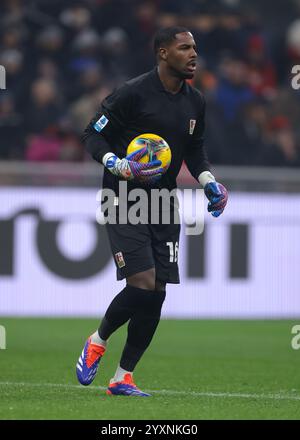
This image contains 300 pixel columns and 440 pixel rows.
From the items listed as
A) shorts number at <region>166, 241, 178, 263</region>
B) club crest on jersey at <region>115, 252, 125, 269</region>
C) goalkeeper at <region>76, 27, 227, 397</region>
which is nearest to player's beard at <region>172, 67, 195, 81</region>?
goalkeeper at <region>76, 27, 227, 397</region>

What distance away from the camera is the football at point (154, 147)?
7.62m

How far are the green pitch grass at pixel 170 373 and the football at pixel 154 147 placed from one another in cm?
151

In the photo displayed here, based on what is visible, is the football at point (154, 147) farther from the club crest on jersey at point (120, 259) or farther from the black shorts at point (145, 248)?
the club crest on jersey at point (120, 259)

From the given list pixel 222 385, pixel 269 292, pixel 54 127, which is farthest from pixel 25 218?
pixel 222 385

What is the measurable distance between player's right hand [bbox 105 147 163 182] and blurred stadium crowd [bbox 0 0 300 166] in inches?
298

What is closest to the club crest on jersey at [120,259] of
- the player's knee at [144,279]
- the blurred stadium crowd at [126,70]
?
the player's knee at [144,279]

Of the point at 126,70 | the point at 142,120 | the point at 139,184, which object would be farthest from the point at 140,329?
the point at 126,70

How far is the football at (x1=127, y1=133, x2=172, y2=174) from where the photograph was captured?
7.62 m

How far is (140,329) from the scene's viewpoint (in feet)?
25.7

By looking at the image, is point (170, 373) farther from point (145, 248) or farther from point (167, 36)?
point (167, 36)

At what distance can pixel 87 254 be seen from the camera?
14.3 m

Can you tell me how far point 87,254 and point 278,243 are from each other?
2377 millimetres

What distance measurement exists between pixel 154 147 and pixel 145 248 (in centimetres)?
65
